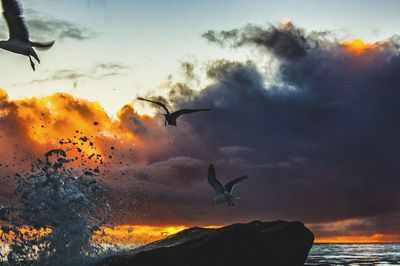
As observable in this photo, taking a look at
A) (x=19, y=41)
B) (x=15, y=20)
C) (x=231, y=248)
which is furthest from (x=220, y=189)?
(x=15, y=20)

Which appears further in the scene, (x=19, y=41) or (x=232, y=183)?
(x=232, y=183)

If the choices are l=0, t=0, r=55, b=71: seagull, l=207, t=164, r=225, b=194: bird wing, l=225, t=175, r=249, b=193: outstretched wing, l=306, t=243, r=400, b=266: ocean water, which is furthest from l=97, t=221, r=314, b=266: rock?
l=306, t=243, r=400, b=266: ocean water

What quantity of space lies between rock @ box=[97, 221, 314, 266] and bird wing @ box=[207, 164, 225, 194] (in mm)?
3886

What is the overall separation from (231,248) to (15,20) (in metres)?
10.5

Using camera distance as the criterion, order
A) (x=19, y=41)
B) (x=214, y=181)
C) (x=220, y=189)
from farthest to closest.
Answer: (x=220, y=189) < (x=214, y=181) < (x=19, y=41)

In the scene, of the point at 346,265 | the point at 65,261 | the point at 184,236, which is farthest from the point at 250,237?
the point at 346,265

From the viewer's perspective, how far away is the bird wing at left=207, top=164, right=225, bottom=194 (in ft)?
73.2

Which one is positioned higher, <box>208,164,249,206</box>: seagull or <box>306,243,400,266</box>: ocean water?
<box>208,164,249,206</box>: seagull

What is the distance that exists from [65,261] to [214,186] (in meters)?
7.04

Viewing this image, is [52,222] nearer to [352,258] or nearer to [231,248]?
[231,248]

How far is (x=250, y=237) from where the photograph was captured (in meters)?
17.6

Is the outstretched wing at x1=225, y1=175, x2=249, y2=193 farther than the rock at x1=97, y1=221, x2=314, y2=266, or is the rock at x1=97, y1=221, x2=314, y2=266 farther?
the outstretched wing at x1=225, y1=175, x2=249, y2=193

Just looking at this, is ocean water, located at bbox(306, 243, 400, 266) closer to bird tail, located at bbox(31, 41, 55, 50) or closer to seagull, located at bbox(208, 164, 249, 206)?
seagull, located at bbox(208, 164, 249, 206)

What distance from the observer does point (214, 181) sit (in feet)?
74.3
